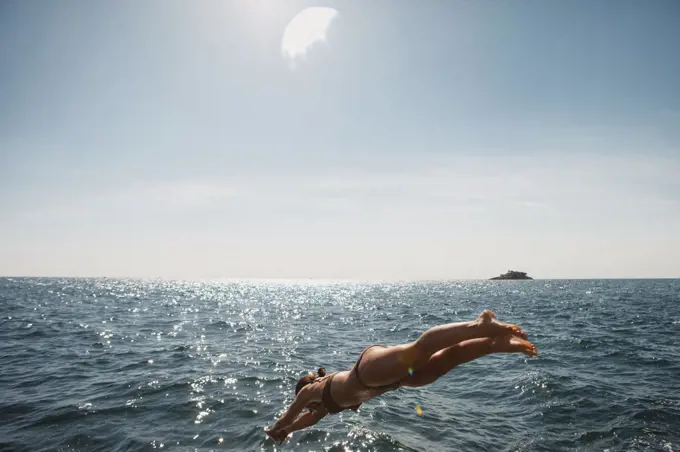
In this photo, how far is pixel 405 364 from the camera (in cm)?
506

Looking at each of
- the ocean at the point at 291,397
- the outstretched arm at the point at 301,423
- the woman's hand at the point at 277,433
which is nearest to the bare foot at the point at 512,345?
the outstretched arm at the point at 301,423

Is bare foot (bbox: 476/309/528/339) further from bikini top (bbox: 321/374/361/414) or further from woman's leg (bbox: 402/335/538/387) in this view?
bikini top (bbox: 321/374/361/414)

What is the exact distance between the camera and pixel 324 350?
58.7ft

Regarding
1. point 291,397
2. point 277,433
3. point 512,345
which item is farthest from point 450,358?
point 291,397

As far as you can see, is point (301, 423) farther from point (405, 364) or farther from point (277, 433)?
point (405, 364)

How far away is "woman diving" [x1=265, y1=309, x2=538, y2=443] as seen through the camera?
4949 millimetres

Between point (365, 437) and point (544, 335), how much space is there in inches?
653

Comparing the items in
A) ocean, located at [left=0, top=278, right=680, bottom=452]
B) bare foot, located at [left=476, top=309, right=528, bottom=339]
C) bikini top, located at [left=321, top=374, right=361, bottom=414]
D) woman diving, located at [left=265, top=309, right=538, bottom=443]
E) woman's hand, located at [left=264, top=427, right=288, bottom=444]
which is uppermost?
bare foot, located at [left=476, top=309, right=528, bottom=339]

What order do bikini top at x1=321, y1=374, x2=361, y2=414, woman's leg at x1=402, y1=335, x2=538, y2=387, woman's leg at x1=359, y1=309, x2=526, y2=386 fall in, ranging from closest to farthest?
woman's leg at x1=359, y1=309, x2=526, y2=386 < woman's leg at x1=402, y1=335, x2=538, y2=387 < bikini top at x1=321, y1=374, x2=361, y2=414

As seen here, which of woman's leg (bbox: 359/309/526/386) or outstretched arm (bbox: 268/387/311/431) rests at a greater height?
woman's leg (bbox: 359/309/526/386)

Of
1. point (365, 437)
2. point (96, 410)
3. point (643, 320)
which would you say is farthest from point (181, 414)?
point (643, 320)

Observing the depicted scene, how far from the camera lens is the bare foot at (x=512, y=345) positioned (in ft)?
16.3

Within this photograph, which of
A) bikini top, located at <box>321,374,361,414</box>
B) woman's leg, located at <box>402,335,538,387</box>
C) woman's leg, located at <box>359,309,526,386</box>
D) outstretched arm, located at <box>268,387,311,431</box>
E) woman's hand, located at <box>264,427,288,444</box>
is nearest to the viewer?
woman's leg, located at <box>359,309,526,386</box>

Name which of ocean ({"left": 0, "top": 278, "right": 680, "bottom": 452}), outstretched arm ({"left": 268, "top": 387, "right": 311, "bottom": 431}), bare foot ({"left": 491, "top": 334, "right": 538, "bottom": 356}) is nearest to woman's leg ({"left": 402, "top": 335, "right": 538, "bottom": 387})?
bare foot ({"left": 491, "top": 334, "right": 538, "bottom": 356})
